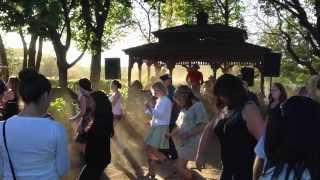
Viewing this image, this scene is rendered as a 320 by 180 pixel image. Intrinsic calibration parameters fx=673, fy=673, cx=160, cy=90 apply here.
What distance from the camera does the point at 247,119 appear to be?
216 inches

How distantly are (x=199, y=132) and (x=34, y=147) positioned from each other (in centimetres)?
517

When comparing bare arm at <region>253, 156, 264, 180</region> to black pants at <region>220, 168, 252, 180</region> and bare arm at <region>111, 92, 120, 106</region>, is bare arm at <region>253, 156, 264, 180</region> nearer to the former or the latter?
black pants at <region>220, 168, 252, 180</region>

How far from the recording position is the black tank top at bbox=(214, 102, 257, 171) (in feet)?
18.5

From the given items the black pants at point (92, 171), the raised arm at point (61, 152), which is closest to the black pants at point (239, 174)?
the raised arm at point (61, 152)

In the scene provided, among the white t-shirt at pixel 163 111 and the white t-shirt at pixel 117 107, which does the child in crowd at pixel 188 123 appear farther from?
the white t-shirt at pixel 117 107

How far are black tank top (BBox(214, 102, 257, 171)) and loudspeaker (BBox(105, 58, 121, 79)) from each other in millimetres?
17827

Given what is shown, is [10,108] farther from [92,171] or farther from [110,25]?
[110,25]

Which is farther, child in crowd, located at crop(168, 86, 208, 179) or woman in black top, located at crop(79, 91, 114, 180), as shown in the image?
child in crowd, located at crop(168, 86, 208, 179)

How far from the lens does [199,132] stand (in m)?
9.23

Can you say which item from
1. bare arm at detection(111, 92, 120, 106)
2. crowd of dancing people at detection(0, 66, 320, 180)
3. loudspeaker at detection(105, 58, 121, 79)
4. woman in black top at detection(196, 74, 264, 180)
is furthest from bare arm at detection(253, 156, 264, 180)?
loudspeaker at detection(105, 58, 121, 79)

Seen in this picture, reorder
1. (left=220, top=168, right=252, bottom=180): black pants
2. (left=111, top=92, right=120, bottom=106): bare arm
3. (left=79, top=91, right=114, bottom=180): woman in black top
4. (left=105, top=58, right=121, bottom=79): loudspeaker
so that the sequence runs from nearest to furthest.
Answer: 1. (left=220, top=168, right=252, bottom=180): black pants
2. (left=79, top=91, right=114, bottom=180): woman in black top
3. (left=111, top=92, right=120, bottom=106): bare arm
4. (left=105, top=58, right=121, bottom=79): loudspeaker

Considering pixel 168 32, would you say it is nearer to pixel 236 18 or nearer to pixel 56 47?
pixel 56 47

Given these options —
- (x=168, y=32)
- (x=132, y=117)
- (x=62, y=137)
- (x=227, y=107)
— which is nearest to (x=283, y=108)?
(x=62, y=137)

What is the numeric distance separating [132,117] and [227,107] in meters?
13.5
